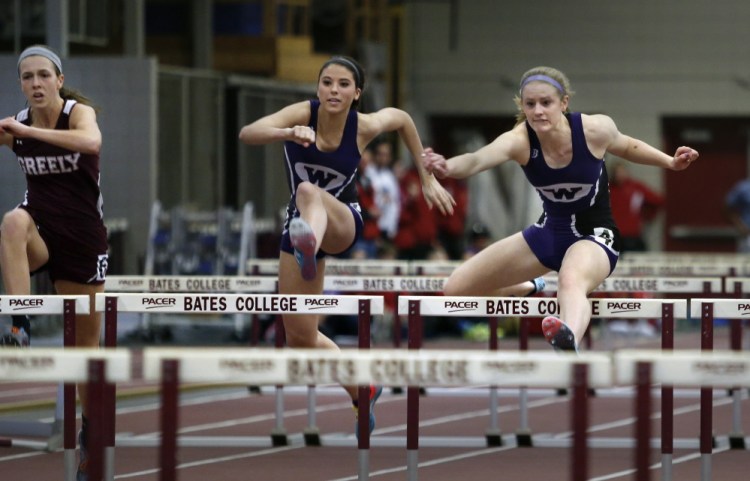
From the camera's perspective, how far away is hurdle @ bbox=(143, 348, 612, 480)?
486 cm

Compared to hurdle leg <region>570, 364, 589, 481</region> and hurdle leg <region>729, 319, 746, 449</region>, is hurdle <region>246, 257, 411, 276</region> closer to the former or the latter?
hurdle leg <region>729, 319, 746, 449</region>

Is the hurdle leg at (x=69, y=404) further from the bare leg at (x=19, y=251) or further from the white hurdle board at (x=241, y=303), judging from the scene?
the bare leg at (x=19, y=251)

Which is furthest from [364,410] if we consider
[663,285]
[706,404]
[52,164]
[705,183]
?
[705,183]

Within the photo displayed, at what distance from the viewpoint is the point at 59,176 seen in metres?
7.42

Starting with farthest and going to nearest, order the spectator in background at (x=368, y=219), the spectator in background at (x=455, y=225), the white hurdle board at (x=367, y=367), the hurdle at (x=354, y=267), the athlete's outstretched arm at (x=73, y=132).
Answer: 1. the spectator in background at (x=455, y=225)
2. the spectator in background at (x=368, y=219)
3. the hurdle at (x=354, y=267)
4. the athlete's outstretched arm at (x=73, y=132)
5. the white hurdle board at (x=367, y=367)

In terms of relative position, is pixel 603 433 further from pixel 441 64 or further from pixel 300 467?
pixel 441 64

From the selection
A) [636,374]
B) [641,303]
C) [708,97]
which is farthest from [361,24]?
[636,374]

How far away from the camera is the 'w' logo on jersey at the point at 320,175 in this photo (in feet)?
25.9

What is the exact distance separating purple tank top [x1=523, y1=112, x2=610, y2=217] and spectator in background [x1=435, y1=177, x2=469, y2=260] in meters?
11.1

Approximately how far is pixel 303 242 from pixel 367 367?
2.48 m

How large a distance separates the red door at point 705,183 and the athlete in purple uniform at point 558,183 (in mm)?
15944

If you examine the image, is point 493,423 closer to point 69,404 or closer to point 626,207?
point 69,404

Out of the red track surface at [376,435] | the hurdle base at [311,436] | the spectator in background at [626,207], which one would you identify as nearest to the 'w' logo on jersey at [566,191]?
the red track surface at [376,435]

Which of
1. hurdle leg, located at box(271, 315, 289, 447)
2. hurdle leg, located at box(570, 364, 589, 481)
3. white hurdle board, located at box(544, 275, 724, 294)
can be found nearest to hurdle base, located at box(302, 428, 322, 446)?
hurdle leg, located at box(271, 315, 289, 447)
